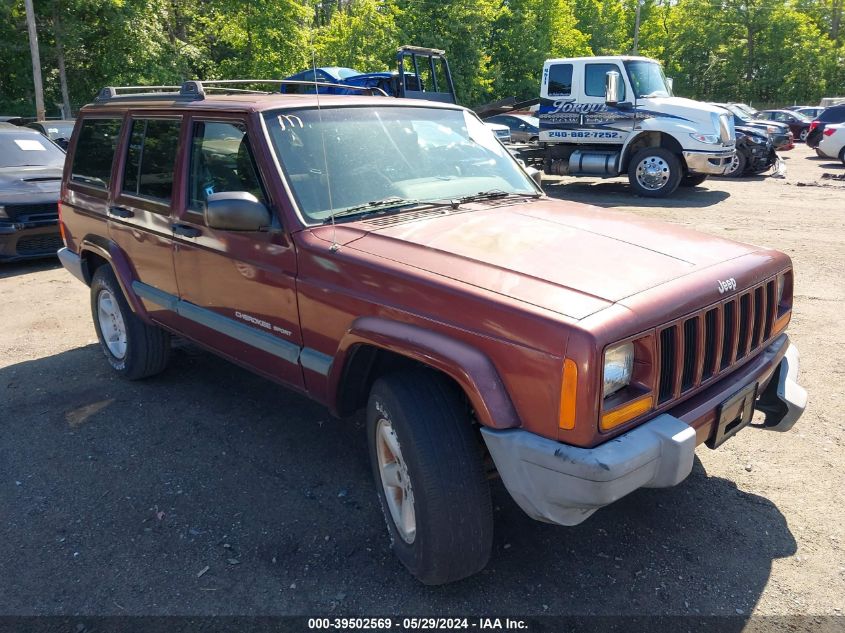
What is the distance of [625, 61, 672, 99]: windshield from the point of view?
1367 centimetres

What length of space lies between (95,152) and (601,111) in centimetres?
1128

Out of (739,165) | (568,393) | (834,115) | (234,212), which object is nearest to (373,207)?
(234,212)

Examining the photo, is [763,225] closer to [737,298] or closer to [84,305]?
[737,298]

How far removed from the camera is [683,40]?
176 feet

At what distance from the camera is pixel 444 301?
103 inches

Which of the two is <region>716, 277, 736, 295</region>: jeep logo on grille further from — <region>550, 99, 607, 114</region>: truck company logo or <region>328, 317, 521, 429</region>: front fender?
<region>550, 99, 607, 114</region>: truck company logo

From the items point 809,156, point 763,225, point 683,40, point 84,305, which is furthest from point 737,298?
point 683,40

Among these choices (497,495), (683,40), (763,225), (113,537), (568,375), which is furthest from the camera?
(683,40)

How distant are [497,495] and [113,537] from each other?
6.19 ft

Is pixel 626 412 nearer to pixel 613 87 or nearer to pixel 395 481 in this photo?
pixel 395 481

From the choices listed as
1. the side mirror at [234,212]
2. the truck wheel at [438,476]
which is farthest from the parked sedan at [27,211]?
the truck wheel at [438,476]

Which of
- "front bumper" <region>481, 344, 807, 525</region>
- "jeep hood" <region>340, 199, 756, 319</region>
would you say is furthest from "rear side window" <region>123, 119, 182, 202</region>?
"front bumper" <region>481, 344, 807, 525</region>

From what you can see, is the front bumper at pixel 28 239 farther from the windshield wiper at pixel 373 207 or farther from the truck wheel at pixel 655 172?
the truck wheel at pixel 655 172

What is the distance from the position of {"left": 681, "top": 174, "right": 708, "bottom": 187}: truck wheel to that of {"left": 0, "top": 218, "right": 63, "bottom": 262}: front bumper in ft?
40.0
